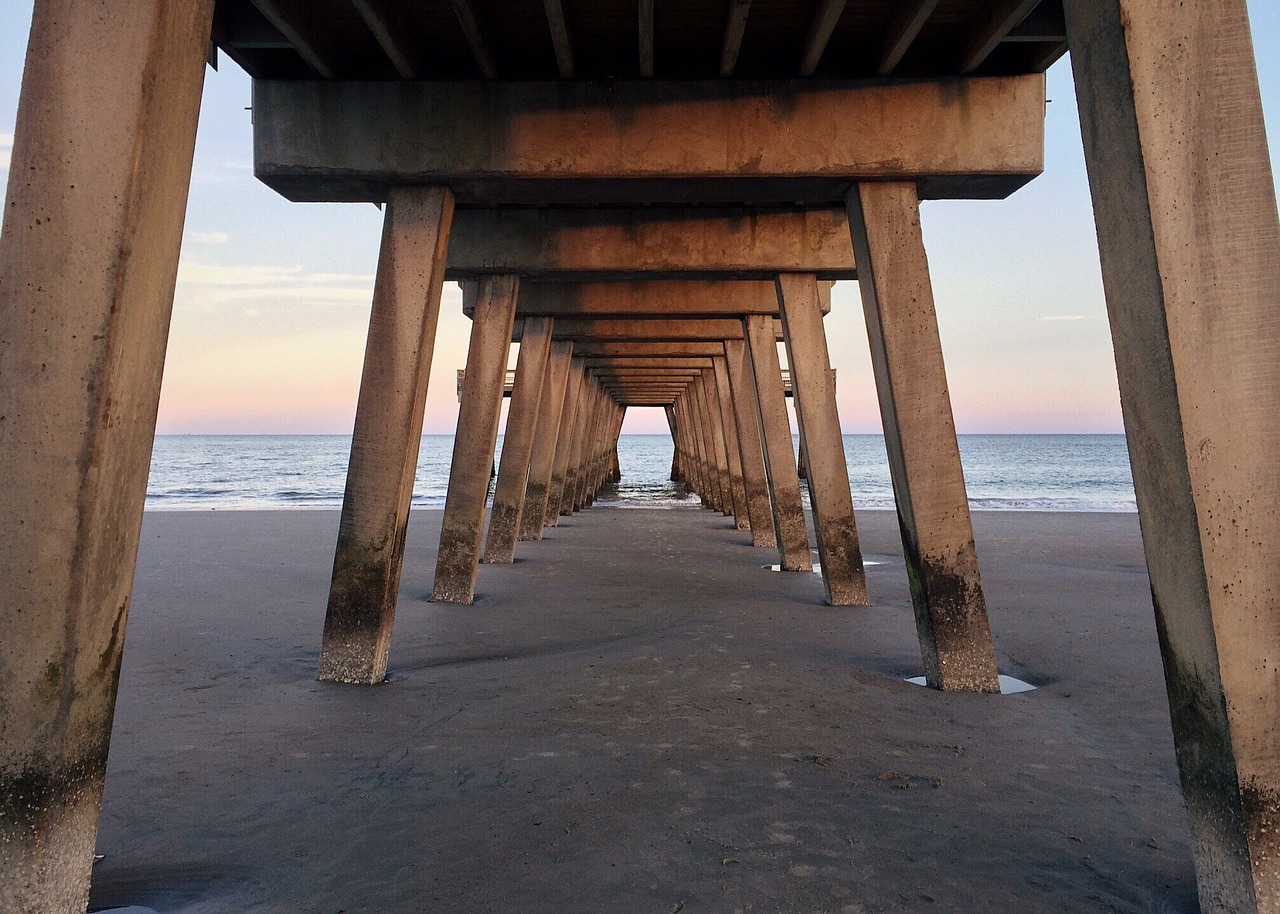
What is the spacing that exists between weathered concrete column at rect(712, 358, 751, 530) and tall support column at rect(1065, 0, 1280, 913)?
17459mm

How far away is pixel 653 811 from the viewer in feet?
12.9

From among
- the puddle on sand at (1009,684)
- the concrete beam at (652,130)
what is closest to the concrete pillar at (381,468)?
the concrete beam at (652,130)

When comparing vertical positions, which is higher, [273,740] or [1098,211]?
[1098,211]

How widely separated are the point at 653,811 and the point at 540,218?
795cm

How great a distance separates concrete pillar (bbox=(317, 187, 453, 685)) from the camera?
650cm

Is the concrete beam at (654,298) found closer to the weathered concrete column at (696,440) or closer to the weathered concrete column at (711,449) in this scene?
the weathered concrete column at (711,449)

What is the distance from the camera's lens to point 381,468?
662cm

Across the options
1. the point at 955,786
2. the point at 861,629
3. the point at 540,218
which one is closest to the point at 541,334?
the point at 540,218

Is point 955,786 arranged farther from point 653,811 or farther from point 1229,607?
point 1229,607

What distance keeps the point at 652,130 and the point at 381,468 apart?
315cm

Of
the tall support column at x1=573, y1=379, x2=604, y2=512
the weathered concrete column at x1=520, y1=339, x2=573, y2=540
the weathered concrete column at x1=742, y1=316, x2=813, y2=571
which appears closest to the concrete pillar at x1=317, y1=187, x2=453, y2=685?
the weathered concrete column at x1=742, y1=316, x2=813, y2=571

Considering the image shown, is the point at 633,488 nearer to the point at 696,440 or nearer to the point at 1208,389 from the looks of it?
the point at 696,440

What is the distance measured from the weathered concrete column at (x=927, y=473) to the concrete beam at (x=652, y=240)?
146 inches

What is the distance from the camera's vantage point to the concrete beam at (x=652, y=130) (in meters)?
6.80
